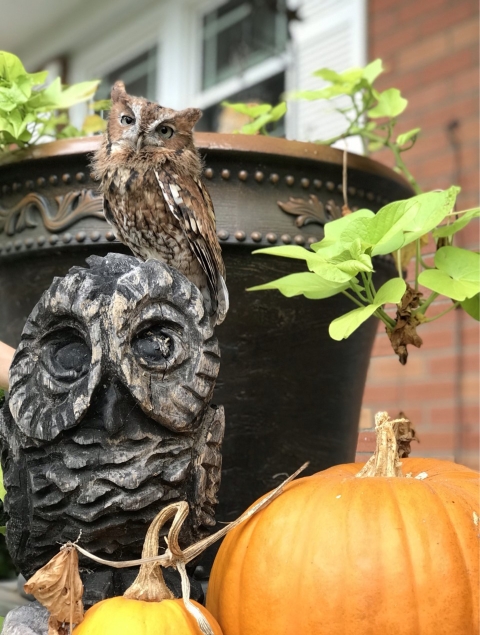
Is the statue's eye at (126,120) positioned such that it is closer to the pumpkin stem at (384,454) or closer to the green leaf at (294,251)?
the green leaf at (294,251)

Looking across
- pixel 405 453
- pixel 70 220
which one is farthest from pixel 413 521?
pixel 70 220

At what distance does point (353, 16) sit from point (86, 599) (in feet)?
10.2

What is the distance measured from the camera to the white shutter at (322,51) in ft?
10.9

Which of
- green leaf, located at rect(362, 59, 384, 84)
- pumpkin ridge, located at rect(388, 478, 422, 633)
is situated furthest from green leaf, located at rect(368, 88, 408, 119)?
pumpkin ridge, located at rect(388, 478, 422, 633)

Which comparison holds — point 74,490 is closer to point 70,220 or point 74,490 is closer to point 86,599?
point 86,599

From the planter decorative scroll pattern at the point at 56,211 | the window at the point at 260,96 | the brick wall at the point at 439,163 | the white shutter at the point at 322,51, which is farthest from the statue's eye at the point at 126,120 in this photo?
the window at the point at 260,96

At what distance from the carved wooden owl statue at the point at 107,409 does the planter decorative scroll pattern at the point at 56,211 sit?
433mm

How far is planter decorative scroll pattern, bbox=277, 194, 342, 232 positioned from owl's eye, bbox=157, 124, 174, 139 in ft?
0.78

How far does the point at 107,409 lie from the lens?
0.84 m

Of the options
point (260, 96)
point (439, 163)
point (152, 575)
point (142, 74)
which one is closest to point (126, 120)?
point (152, 575)

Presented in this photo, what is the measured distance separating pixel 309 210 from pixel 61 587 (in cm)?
82

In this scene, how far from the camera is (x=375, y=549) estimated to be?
0.86 metres

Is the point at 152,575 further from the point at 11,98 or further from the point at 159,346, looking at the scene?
the point at 11,98

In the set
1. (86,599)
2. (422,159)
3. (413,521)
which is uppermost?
(422,159)
